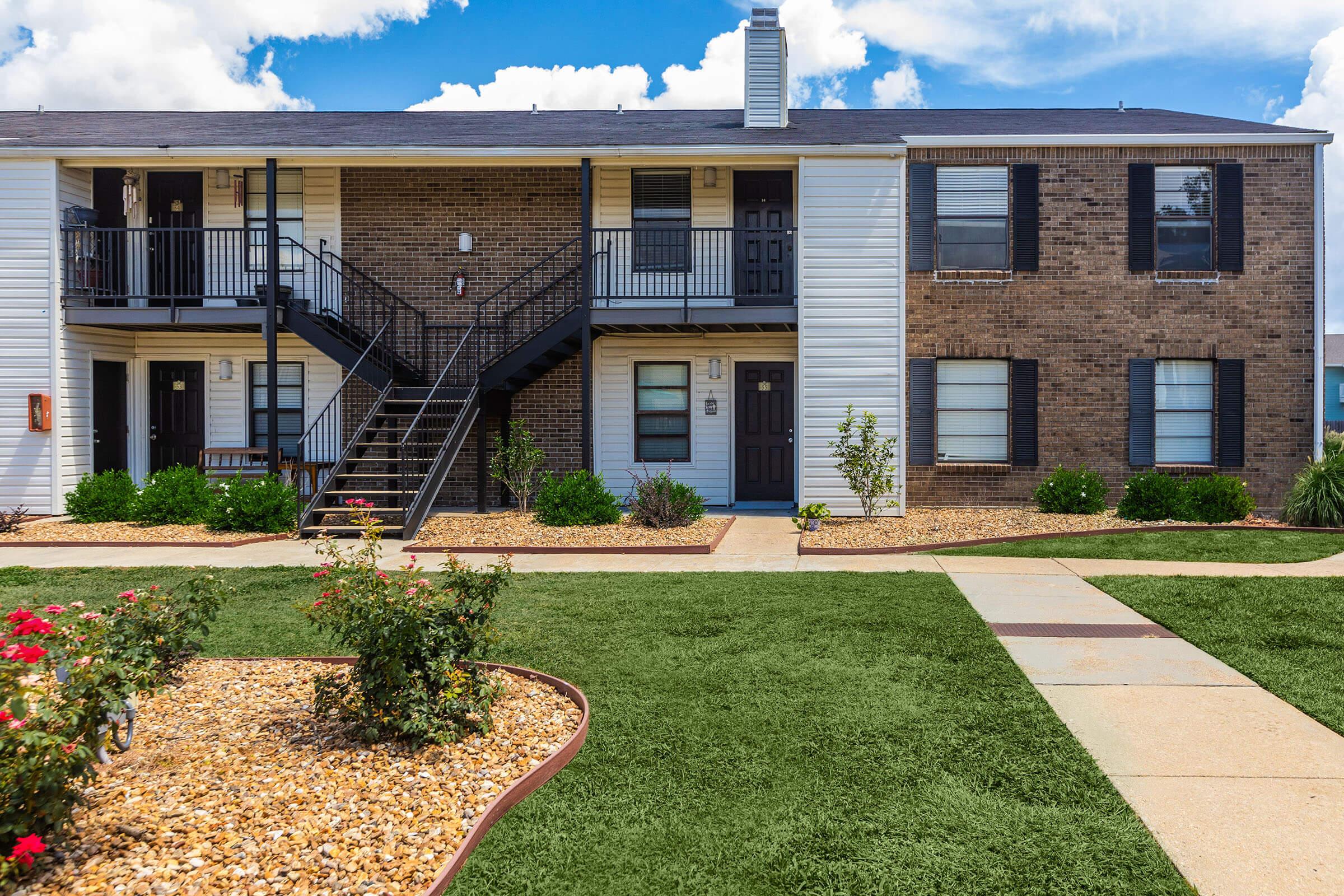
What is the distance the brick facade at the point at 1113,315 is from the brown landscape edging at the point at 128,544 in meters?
9.52

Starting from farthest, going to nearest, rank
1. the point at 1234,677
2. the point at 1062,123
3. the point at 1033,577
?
the point at 1062,123, the point at 1033,577, the point at 1234,677

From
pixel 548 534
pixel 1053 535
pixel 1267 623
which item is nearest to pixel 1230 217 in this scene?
pixel 1053 535

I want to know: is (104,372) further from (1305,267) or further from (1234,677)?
(1305,267)

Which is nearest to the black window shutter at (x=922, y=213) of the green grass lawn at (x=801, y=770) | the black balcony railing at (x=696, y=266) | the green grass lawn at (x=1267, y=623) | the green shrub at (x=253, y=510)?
the black balcony railing at (x=696, y=266)

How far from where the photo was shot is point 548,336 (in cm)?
1291

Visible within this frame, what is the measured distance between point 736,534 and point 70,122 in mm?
13976

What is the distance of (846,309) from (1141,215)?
4959mm

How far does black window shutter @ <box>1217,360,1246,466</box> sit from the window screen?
819 cm

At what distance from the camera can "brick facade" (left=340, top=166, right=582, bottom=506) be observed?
1459 cm

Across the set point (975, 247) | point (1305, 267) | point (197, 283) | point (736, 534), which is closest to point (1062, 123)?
point (975, 247)

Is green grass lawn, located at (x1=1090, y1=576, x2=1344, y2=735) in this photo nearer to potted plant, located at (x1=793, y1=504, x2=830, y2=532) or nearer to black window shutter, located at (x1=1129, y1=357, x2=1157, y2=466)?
potted plant, located at (x1=793, y1=504, x2=830, y2=532)

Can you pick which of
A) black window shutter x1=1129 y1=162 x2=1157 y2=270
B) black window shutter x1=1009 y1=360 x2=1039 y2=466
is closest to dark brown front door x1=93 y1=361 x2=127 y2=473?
black window shutter x1=1009 y1=360 x2=1039 y2=466

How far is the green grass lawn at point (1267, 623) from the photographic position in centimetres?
518

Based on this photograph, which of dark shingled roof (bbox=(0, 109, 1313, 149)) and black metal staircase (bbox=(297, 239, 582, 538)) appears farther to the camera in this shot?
dark shingled roof (bbox=(0, 109, 1313, 149))
